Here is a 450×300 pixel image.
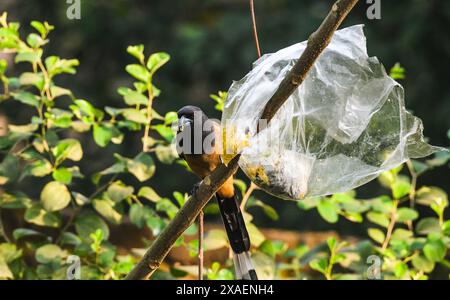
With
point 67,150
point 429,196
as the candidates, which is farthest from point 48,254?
point 429,196

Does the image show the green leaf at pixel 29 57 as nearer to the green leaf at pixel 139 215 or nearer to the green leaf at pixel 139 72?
the green leaf at pixel 139 72

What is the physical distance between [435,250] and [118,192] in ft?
3.70

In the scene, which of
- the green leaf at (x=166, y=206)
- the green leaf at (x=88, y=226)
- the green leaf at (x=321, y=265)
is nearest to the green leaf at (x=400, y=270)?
the green leaf at (x=321, y=265)

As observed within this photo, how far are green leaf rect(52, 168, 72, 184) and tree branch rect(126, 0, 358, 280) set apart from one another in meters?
0.65

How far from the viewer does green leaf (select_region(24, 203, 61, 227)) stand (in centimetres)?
270

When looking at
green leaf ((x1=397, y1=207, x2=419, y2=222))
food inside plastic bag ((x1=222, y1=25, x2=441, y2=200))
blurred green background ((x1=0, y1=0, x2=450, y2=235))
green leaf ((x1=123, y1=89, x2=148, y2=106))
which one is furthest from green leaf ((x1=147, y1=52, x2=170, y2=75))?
blurred green background ((x1=0, y1=0, x2=450, y2=235))

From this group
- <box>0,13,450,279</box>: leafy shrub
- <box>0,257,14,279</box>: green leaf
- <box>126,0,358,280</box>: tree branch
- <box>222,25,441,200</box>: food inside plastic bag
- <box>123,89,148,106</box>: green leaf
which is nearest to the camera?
<box>126,0,358,280</box>: tree branch

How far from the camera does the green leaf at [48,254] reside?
265 centimetres

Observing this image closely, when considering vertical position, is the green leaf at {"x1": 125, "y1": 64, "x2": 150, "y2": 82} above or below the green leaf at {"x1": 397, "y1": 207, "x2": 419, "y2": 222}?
above

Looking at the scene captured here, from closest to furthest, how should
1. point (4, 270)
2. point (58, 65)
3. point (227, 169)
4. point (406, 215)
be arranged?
point (227, 169) < point (4, 270) < point (58, 65) < point (406, 215)

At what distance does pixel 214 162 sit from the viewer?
9.37ft

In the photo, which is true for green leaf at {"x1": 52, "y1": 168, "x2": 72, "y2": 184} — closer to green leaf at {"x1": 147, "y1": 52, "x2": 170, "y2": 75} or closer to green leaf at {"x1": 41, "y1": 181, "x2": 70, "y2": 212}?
green leaf at {"x1": 41, "y1": 181, "x2": 70, "y2": 212}

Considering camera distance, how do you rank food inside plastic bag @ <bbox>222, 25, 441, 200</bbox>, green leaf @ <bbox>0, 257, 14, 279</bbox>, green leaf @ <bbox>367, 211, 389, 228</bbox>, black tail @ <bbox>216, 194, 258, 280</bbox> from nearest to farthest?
food inside plastic bag @ <bbox>222, 25, 441, 200</bbox> → green leaf @ <bbox>0, 257, 14, 279</bbox> → black tail @ <bbox>216, 194, 258, 280</bbox> → green leaf @ <bbox>367, 211, 389, 228</bbox>

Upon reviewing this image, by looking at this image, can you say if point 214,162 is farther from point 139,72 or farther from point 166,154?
point 139,72
